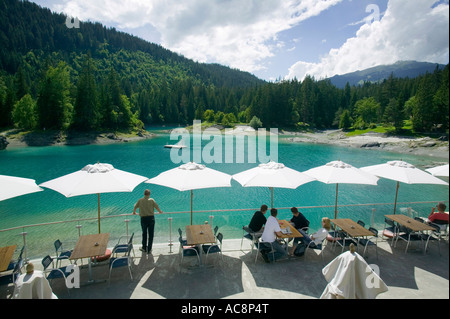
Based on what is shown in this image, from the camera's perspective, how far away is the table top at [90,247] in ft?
21.7

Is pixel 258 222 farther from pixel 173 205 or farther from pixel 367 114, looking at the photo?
pixel 367 114

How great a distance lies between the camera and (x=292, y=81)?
418 feet

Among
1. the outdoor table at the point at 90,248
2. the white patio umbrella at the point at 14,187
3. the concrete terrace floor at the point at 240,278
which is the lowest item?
the concrete terrace floor at the point at 240,278

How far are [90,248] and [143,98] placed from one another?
399 feet

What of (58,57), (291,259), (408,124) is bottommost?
(291,259)

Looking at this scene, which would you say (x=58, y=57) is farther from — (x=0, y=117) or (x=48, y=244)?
(x=48, y=244)

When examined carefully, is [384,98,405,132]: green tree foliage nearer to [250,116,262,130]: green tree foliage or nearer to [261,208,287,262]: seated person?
[250,116,262,130]: green tree foliage

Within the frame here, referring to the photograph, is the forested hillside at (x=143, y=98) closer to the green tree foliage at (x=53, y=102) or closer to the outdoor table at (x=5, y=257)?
the green tree foliage at (x=53, y=102)

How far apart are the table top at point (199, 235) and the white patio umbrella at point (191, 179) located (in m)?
1.37

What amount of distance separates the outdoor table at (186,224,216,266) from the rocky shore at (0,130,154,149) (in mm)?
65858

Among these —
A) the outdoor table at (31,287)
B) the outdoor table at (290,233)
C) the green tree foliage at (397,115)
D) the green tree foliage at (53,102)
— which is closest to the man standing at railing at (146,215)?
the outdoor table at (31,287)

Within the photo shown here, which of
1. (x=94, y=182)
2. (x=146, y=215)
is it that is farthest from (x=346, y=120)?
(x=94, y=182)

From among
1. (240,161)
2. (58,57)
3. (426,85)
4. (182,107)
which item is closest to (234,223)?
(240,161)
